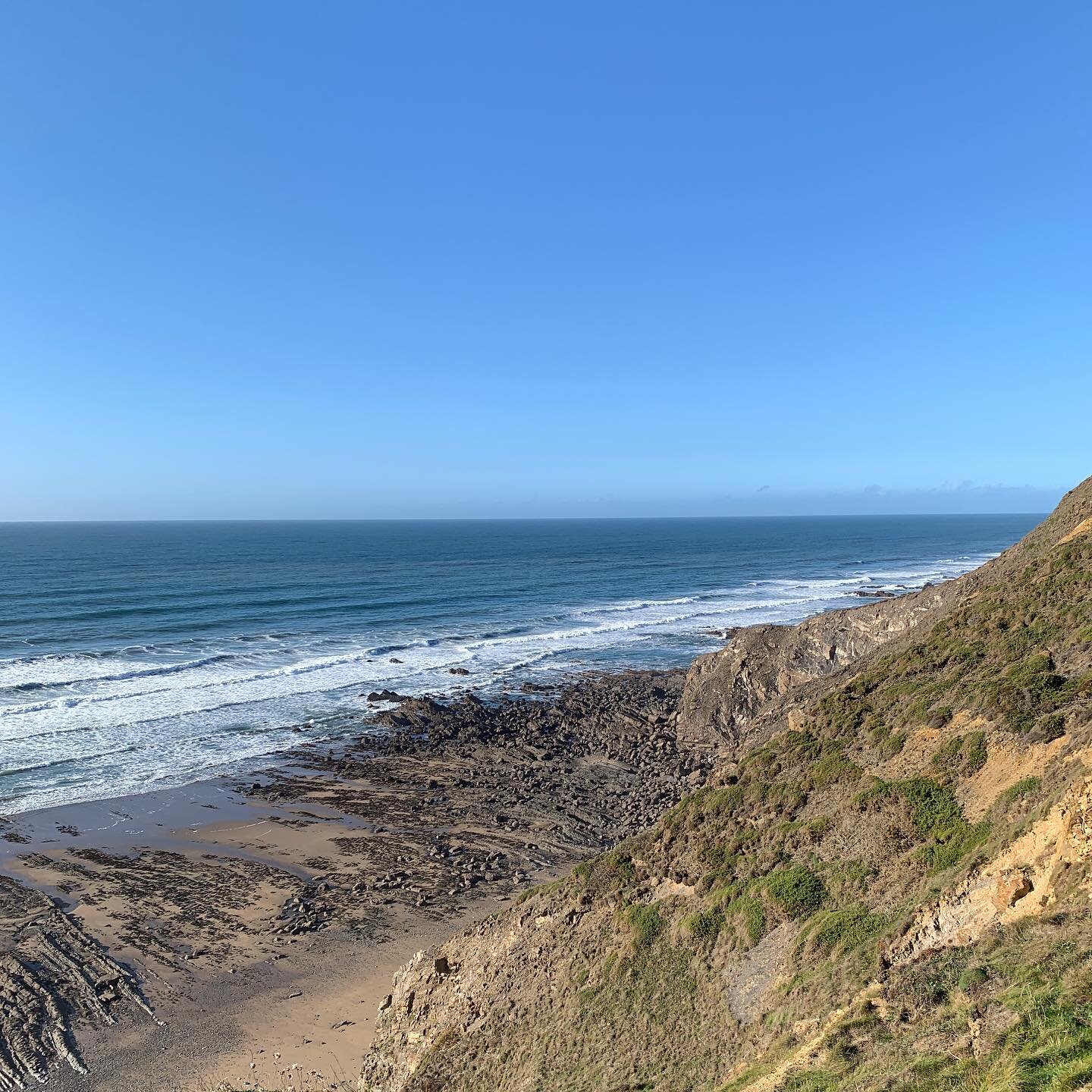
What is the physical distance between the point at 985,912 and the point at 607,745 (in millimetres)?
29678

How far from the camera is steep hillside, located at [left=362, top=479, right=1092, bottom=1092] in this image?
9023 millimetres

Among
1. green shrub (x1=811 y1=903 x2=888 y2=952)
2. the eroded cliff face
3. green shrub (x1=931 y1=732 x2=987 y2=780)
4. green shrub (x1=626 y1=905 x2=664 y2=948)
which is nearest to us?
green shrub (x1=811 y1=903 x2=888 y2=952)

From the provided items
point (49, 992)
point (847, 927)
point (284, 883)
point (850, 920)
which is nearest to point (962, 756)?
point (850, 920)

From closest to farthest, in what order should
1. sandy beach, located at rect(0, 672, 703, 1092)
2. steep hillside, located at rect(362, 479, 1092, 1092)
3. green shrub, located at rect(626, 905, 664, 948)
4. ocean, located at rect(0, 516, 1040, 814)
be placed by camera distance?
steep hillside, located at rect(362, 479, 1092, 1092) → green shrub, located at rect(626, 905, 664, 948) → sandy beach, located at rect(0, 672, 703, 1092) → ocean, located at rect(0, 516, 1040, 814)

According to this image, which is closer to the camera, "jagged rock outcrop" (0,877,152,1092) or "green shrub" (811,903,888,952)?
"green shrub" (811,903,888,952)

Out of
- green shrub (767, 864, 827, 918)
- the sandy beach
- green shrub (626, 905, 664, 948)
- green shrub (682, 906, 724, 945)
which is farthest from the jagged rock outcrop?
green shrub (767, 864, 827, 918)

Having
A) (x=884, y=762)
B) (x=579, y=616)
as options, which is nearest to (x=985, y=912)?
(x=884, y=762)

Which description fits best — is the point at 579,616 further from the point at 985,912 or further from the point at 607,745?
the point at 985,912

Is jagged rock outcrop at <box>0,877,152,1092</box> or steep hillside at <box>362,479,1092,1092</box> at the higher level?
steep hillside at <box>362,479,1092,1092</box>

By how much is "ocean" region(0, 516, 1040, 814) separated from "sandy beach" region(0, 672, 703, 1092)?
4.59 metres

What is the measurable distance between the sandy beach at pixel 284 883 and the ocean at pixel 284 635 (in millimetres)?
4589

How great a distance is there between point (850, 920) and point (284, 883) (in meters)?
19.9

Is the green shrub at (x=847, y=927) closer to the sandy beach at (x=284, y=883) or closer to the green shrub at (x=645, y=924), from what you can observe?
the green shrub at (x=645, y=924)

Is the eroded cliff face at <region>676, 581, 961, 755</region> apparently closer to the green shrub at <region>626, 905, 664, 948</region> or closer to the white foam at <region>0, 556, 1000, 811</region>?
the white foam at <region>0, 556, 1000, 811</region>
